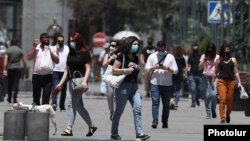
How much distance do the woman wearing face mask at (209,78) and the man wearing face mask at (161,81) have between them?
3.17 m

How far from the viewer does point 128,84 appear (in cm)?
1897

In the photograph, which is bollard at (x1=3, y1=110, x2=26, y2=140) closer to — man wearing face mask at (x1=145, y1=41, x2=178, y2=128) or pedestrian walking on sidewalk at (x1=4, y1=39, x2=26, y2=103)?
man wearing face mask at (x1=145, y1=41, x2=178, y2=128)

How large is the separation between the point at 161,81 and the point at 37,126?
5.31 m

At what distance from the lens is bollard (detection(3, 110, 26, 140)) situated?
17859 mm

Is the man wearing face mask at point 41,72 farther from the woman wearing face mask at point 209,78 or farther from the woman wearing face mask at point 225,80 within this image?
the woman wearing face mask at point 209,78

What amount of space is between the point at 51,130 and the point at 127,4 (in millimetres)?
49480

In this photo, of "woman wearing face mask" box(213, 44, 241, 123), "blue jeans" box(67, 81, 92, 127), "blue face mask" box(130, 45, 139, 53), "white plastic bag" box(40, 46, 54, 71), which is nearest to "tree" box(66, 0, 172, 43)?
"white plastic bag" box(40, 46, 54, 71)

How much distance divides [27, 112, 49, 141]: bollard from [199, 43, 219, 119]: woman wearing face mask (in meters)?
8.57

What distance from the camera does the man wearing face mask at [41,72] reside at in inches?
923

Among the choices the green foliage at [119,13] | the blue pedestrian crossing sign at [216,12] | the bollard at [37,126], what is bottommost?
the bollard at [37,126]

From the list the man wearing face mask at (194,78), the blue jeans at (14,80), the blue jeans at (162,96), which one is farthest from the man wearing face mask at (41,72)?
the man wearing face mask at (194,78)

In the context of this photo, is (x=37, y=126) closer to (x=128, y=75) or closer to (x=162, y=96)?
(x=128, y=75)

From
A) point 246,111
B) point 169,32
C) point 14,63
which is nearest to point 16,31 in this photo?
point 14,63

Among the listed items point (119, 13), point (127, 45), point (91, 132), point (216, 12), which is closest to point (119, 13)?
point (119, 13)
